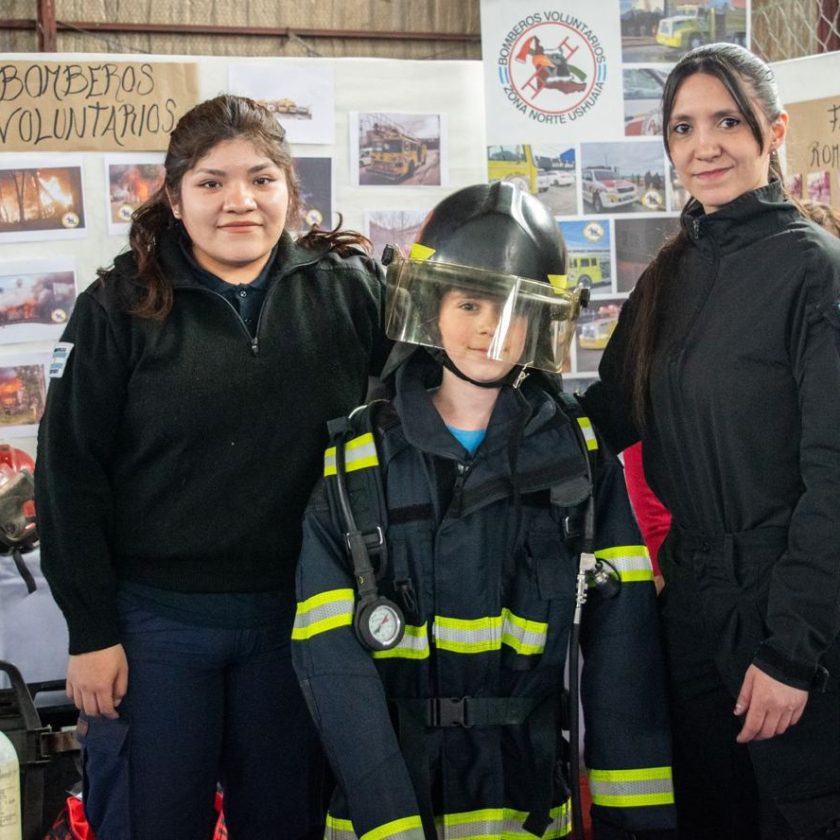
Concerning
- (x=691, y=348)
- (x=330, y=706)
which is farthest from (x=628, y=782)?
(x=691, y=348)

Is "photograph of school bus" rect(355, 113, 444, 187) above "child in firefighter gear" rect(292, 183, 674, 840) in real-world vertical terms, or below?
above

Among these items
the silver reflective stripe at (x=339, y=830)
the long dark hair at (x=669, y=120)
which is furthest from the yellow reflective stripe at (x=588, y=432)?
the silver reflective stripe at (x=339, y=830)

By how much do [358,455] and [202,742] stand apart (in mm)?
640

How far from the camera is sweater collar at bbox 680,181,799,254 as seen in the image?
1891mm

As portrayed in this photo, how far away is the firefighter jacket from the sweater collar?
460 millimetres

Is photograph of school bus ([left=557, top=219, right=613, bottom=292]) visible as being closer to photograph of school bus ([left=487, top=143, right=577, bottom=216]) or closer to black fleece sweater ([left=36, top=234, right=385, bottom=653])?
photograph of school bus ([left=487, top=143, right=577, bottom=216])

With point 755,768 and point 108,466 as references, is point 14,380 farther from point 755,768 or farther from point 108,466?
point 755,768

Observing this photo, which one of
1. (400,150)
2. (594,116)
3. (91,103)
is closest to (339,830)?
(400,150)

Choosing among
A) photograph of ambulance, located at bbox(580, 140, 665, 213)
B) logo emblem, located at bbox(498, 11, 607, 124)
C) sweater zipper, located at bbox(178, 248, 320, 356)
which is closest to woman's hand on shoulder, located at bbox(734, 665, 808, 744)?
sweater zipper, located at bbox(178, 248, 320, 356)

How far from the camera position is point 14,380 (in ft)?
11.0

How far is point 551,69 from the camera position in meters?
3.46

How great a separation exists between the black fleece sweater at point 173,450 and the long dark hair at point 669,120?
62cm

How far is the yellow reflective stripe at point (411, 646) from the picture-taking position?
184 cm

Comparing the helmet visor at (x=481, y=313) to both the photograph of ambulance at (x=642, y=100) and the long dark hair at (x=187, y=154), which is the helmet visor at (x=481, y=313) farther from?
the photograph of ambulance at (x=642, y=100)
